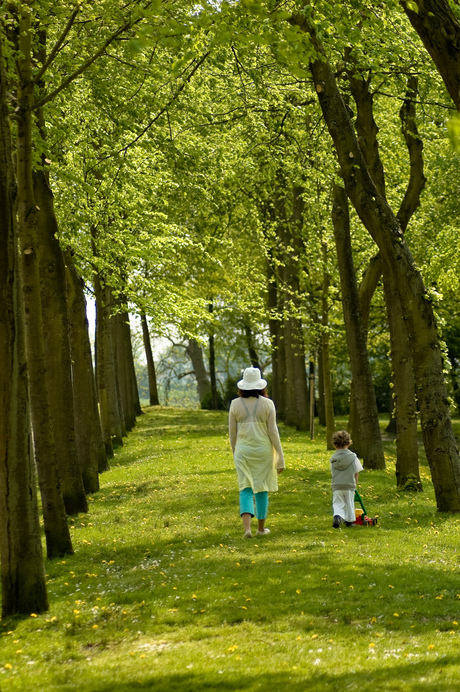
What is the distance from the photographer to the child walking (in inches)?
474

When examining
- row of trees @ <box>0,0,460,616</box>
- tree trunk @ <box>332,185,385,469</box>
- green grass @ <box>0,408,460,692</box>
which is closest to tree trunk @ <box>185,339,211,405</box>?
row of trees @ <box>0,0,460,616</box>

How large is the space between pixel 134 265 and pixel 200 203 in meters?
7.87

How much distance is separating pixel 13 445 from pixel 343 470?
244 inches

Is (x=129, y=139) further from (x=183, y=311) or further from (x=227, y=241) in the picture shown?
(x=227, y=241)

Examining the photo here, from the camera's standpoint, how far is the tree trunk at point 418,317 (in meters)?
12.5

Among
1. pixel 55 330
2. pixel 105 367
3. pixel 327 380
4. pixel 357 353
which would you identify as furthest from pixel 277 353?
pixel 55 330

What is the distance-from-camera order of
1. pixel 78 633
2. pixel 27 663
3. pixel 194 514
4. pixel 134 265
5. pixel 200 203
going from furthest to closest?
pixel 200 203
pixel 134 265
pixel 194 514
pixel 78 633
pixel 27 663

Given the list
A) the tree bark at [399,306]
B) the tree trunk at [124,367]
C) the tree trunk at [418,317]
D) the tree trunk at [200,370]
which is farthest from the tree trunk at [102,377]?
the tree trunk at [200,370]

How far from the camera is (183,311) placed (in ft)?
77.5

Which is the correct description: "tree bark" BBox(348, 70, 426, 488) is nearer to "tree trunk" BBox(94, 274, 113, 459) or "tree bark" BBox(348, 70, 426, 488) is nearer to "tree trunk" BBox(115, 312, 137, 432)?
"tree trunk" BBox(94, 274, 113, 459)

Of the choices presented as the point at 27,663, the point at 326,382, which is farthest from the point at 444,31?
the point at 326,382

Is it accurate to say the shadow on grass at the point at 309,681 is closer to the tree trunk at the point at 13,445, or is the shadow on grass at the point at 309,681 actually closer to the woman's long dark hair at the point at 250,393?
the tree trunk at the point at 13,445

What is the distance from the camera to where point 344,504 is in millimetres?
12180

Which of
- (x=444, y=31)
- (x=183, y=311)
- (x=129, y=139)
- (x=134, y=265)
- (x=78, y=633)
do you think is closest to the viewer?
(x=78, y=633)
